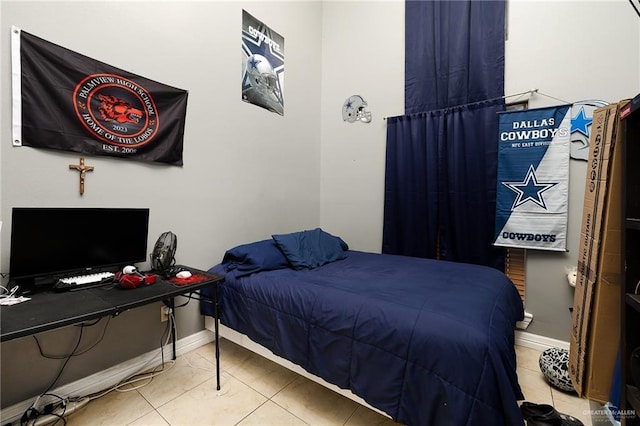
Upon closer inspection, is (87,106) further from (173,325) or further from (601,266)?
(601,266)

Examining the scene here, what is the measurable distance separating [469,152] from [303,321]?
2163 millimetres

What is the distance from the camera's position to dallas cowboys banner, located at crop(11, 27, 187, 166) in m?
1.49

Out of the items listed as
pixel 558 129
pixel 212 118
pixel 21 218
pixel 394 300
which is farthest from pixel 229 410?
pixel 558 129

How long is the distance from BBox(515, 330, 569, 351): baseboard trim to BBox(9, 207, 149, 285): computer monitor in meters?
3.13

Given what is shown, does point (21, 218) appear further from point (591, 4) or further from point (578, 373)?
point (591, 4)

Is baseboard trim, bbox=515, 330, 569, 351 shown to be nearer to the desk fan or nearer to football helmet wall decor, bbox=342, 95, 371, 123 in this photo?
football helmet wall decor, bbox=342, 95, 371, 123

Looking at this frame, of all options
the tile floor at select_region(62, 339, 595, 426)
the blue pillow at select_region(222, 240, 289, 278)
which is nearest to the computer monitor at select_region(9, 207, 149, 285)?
the blue pillow at select_region(222, 240, 289, 278)

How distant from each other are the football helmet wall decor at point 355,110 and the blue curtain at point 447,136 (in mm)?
361

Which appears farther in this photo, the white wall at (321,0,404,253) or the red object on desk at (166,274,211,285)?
the white wall at (321,0,404,253)

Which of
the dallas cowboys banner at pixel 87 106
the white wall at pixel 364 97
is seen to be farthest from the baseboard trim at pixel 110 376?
the white wall at pixel 364 97

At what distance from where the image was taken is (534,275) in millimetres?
2422

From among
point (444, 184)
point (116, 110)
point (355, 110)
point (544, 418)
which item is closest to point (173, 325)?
point (116, 110)

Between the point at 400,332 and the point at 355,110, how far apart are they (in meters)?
2.71

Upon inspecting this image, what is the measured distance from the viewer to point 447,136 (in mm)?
2719
